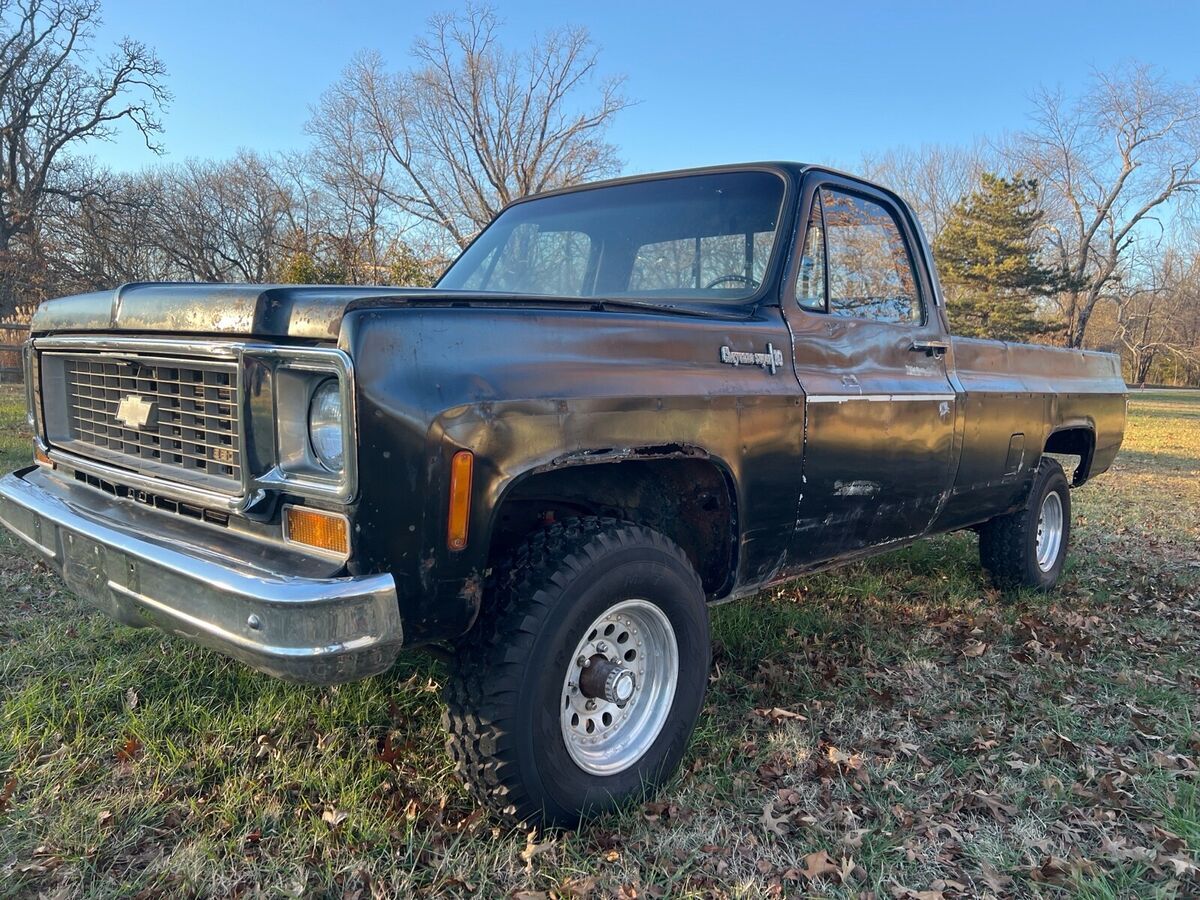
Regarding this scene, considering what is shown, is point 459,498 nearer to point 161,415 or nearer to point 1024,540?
point 161,415

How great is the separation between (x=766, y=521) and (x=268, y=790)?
1862 mm

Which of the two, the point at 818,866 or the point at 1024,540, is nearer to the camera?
the point at 818,866

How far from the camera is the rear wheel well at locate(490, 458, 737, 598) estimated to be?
98.7 inches

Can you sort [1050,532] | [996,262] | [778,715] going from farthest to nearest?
[996,262] < [1050,532] < [778,715]

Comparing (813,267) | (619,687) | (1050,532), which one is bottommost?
(1050,532)

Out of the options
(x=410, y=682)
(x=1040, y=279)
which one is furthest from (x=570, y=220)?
(x=1040, y=279)

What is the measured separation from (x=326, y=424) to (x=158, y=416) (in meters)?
0.75

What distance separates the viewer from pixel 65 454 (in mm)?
2848

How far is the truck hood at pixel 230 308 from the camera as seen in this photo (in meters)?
1.98

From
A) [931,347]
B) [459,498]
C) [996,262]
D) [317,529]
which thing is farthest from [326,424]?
[996,262]

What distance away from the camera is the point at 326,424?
1993 mm

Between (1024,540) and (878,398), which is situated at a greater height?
(878,398)

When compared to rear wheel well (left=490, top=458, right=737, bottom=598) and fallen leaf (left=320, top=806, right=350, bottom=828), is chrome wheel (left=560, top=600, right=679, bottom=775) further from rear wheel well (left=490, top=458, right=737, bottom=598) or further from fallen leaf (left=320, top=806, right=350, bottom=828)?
fallen leaf (left=320, top=806, right=350, bottom=828)

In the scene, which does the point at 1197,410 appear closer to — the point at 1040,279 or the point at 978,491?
the point at 1040,279
